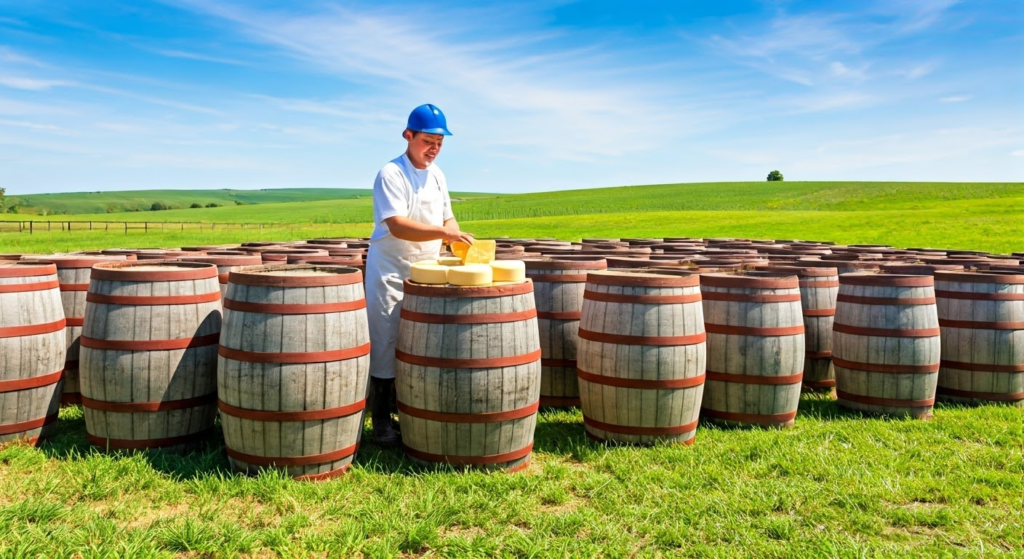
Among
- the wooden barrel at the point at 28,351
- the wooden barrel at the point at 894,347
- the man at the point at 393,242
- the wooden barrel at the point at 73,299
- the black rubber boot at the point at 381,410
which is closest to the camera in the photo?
the wooden barrel at the point at 28,351

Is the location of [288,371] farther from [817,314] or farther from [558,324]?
[817,314]

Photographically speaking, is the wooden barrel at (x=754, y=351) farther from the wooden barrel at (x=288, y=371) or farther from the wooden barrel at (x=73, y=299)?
the wooden barrel at (x=73, y=299)

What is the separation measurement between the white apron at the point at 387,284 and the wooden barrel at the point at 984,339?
540 cm

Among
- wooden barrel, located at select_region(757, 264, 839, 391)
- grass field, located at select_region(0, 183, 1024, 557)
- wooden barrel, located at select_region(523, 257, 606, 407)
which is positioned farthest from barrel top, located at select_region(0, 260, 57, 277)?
wooden barrel, located at select_region(757, 264, 839, 391)

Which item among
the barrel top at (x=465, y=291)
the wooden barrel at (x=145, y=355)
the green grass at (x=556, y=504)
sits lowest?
the green grass at (x=556, y=504)

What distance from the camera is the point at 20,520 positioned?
3.90 m

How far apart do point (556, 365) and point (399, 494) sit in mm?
2190

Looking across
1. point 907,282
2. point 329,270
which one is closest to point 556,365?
point 329,270

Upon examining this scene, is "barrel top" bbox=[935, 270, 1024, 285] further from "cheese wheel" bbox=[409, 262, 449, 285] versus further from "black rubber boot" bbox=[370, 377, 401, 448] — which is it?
"black rubber boot" bbox=[370, 377, 401, 448]

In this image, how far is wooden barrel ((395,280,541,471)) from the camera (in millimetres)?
4684

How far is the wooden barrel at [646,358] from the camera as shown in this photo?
17.2ft

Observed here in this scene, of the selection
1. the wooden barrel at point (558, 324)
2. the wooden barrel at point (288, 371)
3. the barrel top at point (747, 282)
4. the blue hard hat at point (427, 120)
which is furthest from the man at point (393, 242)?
the barrel top at point (747, 282)

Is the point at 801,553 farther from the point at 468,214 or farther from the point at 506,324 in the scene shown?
the point at 468,214

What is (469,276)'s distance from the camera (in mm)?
4812
